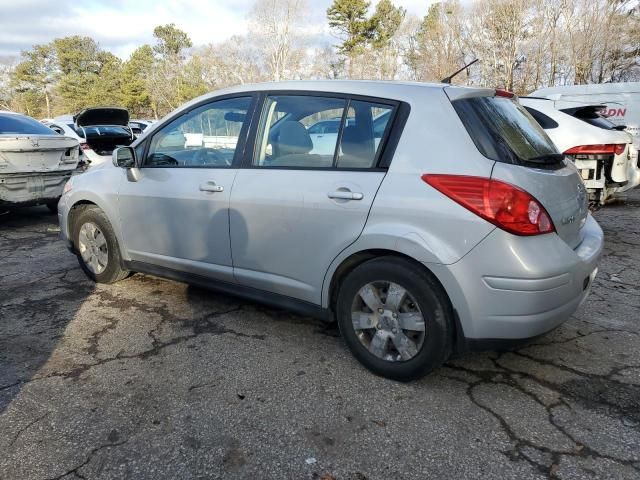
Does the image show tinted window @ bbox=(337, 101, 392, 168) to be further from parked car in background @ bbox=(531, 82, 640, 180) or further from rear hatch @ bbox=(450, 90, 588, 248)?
parked car in background @ bbox=(531, 82, 640, 180)

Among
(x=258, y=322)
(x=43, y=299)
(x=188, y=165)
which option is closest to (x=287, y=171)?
(x=188, y=165)

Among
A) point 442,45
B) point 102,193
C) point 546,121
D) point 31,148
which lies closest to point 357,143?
point 102,193

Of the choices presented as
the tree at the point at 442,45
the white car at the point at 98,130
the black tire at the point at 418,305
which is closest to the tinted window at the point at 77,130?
the white car at the point at 98,130

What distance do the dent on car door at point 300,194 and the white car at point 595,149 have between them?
13.1 feet

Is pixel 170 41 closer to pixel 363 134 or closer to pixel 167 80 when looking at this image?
pixel 167 80

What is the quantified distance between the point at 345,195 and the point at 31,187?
19.0ft

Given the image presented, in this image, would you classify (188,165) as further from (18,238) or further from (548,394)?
(18,238)

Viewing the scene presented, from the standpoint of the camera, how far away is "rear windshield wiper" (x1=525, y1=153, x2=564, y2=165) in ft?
8.62

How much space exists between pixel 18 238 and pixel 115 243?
10.5ft

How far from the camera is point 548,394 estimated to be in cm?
263

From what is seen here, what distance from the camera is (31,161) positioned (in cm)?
668

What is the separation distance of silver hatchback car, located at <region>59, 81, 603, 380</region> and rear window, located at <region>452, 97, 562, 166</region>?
10mm

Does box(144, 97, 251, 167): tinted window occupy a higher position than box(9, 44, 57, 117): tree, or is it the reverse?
box(9, 44, 57, 117): tree

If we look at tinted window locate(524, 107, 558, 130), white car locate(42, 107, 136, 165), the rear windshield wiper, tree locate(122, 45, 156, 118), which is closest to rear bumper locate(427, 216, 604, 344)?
the rear windshield wiper
